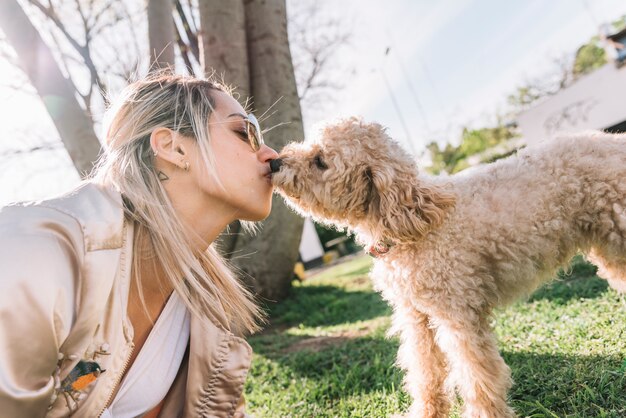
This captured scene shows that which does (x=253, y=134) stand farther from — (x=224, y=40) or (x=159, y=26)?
(x=159, y=26)

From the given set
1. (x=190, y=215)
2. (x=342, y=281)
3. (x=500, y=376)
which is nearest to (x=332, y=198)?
(x=190, y=215)

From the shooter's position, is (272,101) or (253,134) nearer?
(253,134)

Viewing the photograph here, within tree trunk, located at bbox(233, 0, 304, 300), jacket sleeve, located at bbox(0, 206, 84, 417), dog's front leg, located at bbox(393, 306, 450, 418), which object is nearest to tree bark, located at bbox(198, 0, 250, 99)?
tree trunk, located at bbox(233, 0, 304, 300)

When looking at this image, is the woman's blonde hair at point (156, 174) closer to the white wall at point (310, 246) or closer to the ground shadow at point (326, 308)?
the ground shadow at point (326, 308)

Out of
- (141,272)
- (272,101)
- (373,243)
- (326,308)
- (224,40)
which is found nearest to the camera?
(141,272)

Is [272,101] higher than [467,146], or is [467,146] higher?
[272,101]

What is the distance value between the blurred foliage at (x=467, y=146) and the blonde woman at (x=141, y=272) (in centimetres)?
3233

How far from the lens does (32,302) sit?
117 cm

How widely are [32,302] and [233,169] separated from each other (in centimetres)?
114

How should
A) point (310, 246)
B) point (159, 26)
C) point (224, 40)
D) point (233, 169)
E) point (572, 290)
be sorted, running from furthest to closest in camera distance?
point (310, 246) → point (224, 40) → point (159, 26) → point (572, 290) → point (233, 169)

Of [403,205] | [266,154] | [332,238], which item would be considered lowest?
[332,238]

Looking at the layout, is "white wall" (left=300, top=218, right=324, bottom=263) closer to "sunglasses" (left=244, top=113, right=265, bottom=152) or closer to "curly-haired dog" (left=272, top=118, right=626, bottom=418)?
"curly-haired dog" (left=272, top=118, right=626, bottom=418)

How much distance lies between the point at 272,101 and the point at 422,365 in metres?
4.25

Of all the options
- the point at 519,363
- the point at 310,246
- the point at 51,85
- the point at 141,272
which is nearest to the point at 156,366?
the point at 141,272
